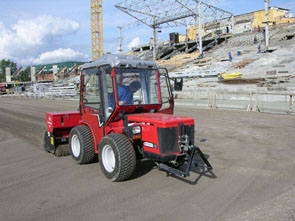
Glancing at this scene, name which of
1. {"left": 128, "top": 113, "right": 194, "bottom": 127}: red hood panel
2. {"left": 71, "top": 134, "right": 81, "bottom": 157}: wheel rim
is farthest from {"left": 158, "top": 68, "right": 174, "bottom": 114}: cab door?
{"left": 71, "top": 134, "right": 81, "bottom": 157}: wheel rim

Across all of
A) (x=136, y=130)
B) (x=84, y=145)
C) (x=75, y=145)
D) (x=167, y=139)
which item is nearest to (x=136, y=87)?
(x=136, y=130)

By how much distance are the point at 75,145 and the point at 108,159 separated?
5.02 ft

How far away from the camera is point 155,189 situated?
4922 mm

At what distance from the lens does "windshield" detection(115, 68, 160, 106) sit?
548 centimetres

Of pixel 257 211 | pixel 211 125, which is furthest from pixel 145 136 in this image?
pixel 211 125

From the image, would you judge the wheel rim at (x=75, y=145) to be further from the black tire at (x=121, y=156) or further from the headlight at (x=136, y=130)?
the headlight at (x=136, y=130)

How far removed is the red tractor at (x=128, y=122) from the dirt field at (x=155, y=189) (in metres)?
0.36

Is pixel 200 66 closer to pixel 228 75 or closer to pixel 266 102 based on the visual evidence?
pixel 228 75

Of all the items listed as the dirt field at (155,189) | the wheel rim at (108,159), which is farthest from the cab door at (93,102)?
the dirt field at (155,189)

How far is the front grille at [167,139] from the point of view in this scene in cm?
477

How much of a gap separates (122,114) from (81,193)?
1610 mm

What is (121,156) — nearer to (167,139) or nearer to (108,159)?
(108,159)

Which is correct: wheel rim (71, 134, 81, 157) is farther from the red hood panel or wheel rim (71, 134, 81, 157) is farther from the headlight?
the headlight

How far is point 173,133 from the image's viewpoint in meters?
4.86
